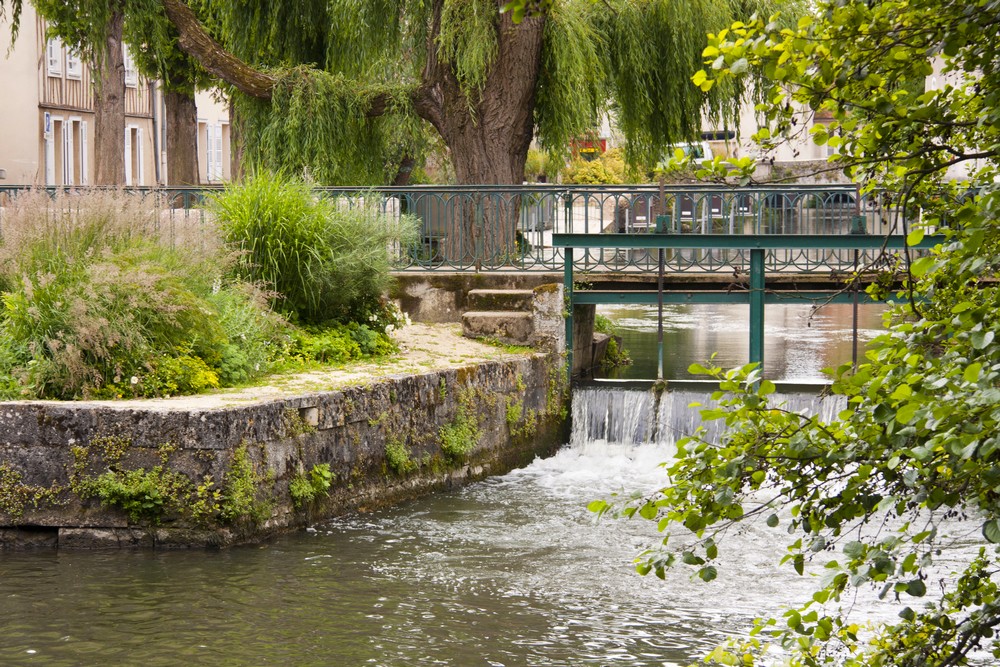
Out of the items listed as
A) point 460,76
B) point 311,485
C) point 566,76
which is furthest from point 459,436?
point 566,76

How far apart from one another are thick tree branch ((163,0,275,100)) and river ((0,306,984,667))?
907cm

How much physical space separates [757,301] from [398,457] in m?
5.27

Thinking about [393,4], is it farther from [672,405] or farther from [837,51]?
[837,51]

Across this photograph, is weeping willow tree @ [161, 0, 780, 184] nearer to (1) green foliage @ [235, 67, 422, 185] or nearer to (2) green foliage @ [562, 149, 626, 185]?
(1) green foliage @ [235, 67, 422, 185]

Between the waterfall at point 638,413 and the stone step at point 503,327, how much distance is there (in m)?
0.86

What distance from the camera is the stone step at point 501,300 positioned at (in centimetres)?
1516

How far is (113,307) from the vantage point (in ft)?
34.0

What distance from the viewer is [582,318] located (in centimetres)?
1578

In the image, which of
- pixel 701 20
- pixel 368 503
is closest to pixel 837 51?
pixel 368 503

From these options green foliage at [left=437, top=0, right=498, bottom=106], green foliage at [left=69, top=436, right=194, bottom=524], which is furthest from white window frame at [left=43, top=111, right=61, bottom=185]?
green foliage at [left=69, top=436, right=194, bottom=524]

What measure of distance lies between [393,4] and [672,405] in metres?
6.93

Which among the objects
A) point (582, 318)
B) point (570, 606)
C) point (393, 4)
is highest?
point (393, 4)

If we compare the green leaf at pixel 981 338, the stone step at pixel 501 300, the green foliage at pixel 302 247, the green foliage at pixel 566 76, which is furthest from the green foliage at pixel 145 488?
the green foliage at pixel 566 76

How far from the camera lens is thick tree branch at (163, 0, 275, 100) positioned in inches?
722
